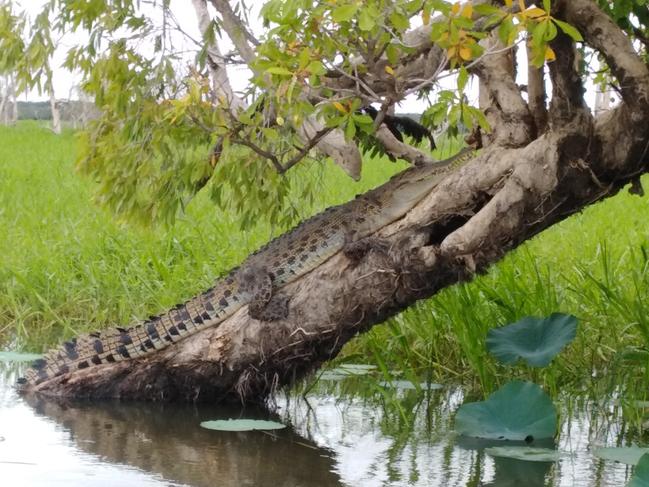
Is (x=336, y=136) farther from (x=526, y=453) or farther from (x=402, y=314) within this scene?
(x=526, y=453)

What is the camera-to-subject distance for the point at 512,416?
Result: 4.47m

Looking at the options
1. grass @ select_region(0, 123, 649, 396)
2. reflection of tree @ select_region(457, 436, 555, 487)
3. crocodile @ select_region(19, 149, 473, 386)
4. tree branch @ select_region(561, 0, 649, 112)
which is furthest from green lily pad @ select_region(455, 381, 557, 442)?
tree branch @ select_region(561, 0, 649, 112)

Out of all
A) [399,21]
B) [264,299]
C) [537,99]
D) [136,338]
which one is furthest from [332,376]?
[399,21]

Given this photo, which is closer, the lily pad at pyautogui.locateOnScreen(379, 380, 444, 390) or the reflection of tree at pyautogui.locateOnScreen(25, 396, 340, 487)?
the reflection of tree at pyautogui.locateOnScreen(25, 396, 340, 487)

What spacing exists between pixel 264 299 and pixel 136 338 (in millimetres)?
660

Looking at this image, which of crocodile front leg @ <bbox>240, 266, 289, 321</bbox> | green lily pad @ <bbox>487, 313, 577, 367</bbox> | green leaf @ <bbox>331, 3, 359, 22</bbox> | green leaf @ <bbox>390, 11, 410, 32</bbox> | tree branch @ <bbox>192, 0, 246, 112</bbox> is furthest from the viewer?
tree branch @ <bbox>192, 0, 246, 112</bbox>

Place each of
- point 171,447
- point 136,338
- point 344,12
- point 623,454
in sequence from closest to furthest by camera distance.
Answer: point 344,12 < point 623,454 < point 171,447 < point 136,338

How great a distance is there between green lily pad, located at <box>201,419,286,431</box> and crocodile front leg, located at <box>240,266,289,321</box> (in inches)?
18.9

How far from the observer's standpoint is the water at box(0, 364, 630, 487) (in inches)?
157

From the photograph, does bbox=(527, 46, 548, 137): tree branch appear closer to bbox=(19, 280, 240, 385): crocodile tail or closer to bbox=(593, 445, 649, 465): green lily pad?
bbox=(593, 445, 649, 465): green lily pad

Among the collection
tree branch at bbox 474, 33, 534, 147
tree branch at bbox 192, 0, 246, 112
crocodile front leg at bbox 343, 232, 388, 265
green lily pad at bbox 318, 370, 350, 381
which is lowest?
green lily pad at bbox 318, 370, 350, 381

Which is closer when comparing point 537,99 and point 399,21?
point 399,21

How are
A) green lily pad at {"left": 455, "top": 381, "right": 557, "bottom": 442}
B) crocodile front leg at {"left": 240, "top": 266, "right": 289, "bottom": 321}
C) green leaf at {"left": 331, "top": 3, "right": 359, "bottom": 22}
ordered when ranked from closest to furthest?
green leaf at {"left": 331, "top": 3, "right": 359, "bottom": 22} < green lily pad at {"left": 455, "top": 381, "right": 557, "bottom": 442} < crocodile front leg at {"left": 240, "top": 266, "right": 289, "bottom": 321}

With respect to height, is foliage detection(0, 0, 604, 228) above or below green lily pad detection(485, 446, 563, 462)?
above
